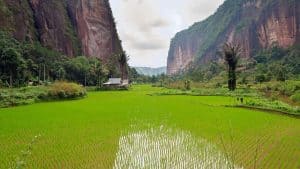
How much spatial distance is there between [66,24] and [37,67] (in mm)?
31257

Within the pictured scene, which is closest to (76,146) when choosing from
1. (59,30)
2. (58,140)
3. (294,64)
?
(58,140)

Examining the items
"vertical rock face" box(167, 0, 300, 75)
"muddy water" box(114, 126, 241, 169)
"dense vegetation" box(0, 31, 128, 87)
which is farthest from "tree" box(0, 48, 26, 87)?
"vertical rock face" box(167, 0, 300, 75)

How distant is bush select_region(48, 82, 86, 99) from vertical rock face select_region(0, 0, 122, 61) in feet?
84.8

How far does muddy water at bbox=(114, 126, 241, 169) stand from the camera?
798 centimetres

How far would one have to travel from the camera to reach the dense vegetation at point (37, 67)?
4009cm

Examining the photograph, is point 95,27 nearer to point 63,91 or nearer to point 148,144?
point 63,91

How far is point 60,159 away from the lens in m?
8.71

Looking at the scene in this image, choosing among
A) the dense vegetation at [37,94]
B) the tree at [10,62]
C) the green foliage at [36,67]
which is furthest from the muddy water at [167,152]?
the green foliage at [36,67]

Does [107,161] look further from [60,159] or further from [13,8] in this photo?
[13,8]

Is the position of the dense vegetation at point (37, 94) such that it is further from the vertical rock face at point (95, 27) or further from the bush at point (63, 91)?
the vertical rock face at point (95, 27)

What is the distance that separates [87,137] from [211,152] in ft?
15.8

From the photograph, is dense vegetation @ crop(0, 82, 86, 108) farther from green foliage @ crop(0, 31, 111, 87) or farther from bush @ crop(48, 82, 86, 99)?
green foliage @ crop(0, 31, 111, 87)

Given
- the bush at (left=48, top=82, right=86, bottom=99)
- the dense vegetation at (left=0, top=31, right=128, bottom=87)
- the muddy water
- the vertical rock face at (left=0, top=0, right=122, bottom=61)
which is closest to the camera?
the muddy water

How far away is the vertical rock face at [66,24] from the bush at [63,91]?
25836 mm
